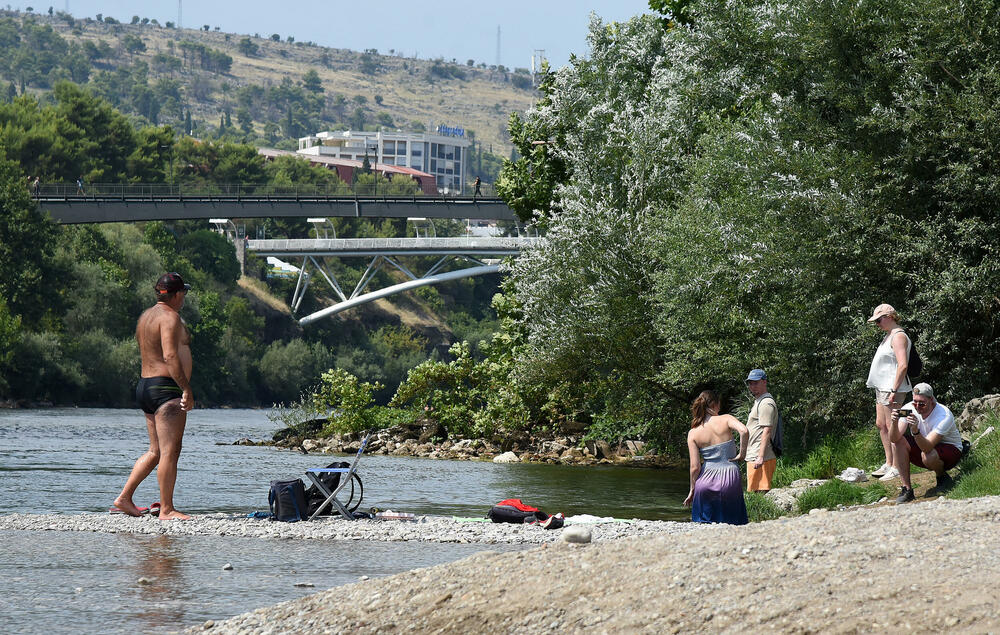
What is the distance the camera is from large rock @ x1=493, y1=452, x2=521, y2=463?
1122 inches

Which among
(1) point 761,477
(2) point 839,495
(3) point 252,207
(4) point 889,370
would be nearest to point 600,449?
(1) point 761,477

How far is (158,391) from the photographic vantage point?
11.0 m

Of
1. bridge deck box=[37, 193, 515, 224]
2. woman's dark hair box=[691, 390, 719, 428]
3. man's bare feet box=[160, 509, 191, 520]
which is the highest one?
bridge deck box=[37, 193, 515, 224]

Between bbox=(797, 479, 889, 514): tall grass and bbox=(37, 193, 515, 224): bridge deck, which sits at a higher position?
bbox=(37, 193, 515, 224): bridge deck

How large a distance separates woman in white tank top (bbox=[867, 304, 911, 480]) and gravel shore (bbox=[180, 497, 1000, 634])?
3.23 metres

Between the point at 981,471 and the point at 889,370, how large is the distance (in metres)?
1.12

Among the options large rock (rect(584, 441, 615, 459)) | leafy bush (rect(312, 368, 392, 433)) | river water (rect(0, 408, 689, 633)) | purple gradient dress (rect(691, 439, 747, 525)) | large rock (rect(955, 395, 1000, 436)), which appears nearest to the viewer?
river water (rect(0, 408, 689, 633))

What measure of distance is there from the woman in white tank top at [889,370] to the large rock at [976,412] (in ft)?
9.49

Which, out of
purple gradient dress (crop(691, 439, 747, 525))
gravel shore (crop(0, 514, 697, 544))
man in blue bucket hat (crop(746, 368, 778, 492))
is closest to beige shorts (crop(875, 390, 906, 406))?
purple gradient dress (crop(691, 439, 747, 525))

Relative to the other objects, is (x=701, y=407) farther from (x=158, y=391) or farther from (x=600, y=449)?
(x=600, y=449)

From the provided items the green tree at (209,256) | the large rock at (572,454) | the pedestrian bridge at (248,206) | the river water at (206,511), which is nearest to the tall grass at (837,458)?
the river water at (206,511)

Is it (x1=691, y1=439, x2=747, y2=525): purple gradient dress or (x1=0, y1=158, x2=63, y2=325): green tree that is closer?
(x1=691, y1=439, x2=747, y2=525): purple gradient dress

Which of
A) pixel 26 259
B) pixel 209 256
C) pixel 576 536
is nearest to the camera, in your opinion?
pixel 576 536

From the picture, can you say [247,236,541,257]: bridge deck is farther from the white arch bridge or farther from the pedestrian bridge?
the pedestrian bridge
